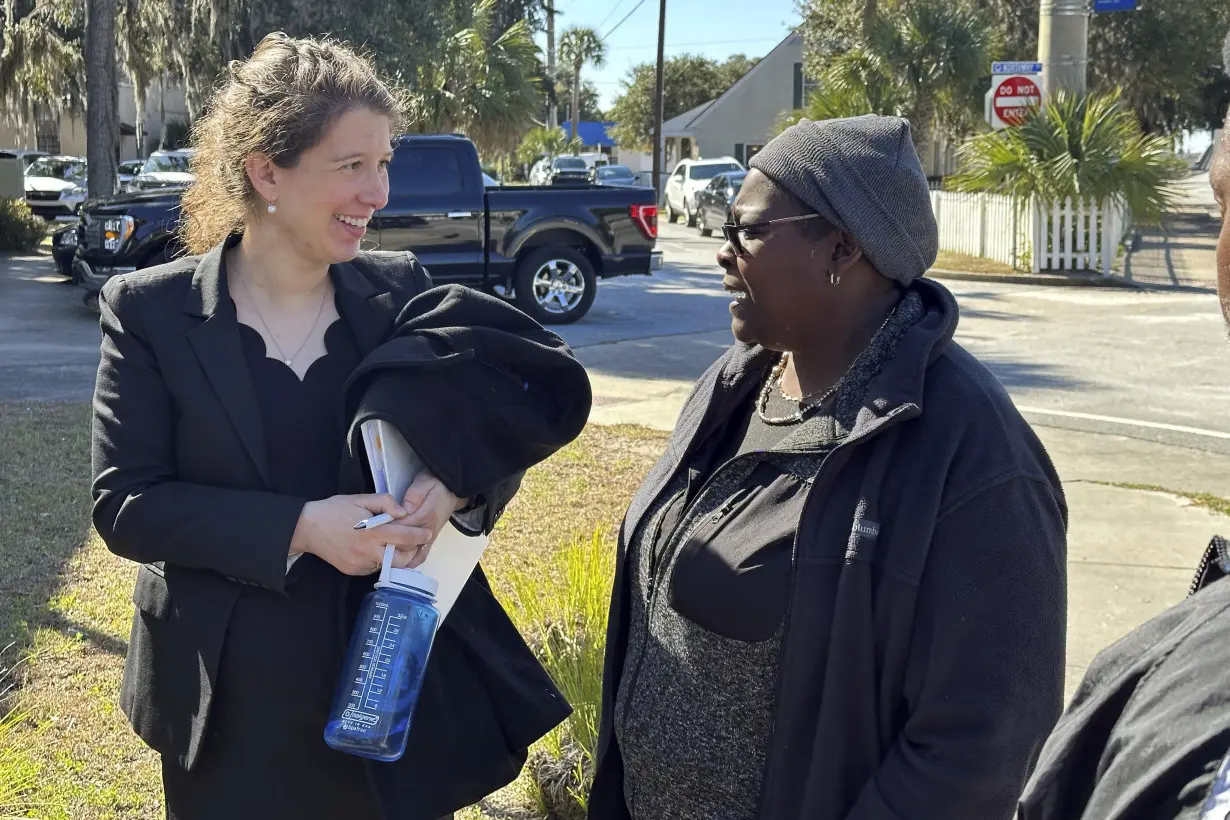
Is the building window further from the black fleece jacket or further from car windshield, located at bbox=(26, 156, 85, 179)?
the black fleece jacket

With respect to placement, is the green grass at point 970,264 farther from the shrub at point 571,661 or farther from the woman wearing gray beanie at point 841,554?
the woman wearing gray beanie at point 841,554

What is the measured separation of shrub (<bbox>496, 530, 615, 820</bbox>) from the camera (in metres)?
3.69

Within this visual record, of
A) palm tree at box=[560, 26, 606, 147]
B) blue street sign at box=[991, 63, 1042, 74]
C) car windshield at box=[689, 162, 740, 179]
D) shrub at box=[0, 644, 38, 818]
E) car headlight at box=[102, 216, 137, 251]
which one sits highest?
palm tree at box=[560, 26, 606, 147]

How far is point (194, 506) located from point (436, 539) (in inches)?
16.9

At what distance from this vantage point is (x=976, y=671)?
1.87 meters

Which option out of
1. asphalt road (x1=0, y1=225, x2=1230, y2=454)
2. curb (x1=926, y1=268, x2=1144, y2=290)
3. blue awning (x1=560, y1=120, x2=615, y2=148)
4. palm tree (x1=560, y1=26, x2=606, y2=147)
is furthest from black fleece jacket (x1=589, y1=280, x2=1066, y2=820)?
palm tree (x1=560, y1=26, x2=606, y2=147)

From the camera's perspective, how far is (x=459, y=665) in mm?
2434

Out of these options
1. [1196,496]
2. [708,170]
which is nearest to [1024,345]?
[1196,496]

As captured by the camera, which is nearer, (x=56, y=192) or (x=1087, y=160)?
(x=1087, y=160)

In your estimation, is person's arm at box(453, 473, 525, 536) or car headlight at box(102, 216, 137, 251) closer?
person's arm at box(453, 473, 525, 536)

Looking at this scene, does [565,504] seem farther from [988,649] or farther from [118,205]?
[118,205]

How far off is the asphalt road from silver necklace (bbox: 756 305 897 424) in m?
6.64

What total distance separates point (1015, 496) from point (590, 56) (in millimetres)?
92627

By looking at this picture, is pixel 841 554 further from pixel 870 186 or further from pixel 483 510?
pixel 483 510
